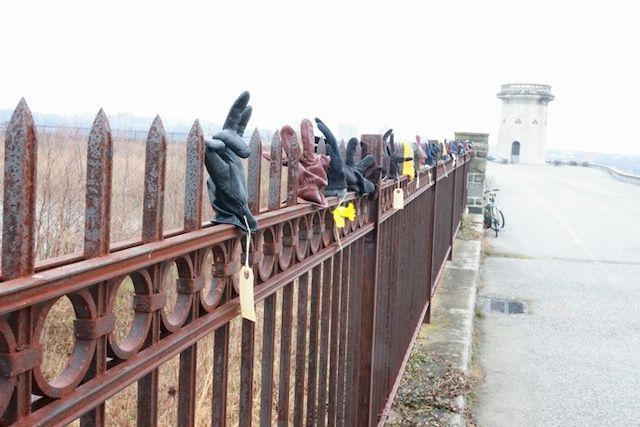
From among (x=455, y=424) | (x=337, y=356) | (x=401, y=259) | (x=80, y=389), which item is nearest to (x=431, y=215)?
(x=401, y=259)

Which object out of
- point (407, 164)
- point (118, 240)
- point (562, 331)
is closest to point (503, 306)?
point (562, 331)

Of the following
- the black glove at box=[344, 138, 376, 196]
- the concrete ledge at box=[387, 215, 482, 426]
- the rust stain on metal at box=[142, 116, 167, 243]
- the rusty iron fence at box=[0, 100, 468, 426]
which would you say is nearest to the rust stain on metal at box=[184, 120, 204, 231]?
the rusty iron fence at box=[0, 100, 468, 426]

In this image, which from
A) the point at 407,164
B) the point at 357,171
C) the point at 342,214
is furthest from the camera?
the point at 407,164

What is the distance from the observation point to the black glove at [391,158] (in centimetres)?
355

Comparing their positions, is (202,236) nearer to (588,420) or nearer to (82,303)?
(82,303)

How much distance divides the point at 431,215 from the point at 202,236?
4838 millimetres

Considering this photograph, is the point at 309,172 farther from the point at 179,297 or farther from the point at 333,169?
the point at 179,297

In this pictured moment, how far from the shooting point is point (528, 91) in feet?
236

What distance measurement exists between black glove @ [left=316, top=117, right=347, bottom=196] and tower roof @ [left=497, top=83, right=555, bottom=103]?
73531 mm

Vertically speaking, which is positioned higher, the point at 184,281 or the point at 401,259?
the point at 184,281

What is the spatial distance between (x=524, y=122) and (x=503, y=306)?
222ft

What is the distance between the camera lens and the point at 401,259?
428 centimetres

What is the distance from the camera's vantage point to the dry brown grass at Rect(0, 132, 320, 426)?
4.01 m

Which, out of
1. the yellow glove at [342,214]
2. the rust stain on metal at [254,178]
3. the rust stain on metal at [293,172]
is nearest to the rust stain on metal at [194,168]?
the rust stain on metal at [254,178]
